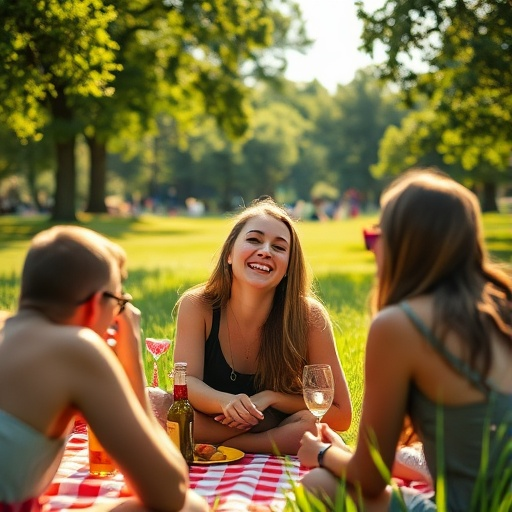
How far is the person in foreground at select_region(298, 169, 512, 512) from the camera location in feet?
Answer: 9.74

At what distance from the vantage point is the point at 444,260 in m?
2.98

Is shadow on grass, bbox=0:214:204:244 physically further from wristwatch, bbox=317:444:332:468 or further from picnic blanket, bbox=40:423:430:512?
wristwatch, bbox=317:444:332:468

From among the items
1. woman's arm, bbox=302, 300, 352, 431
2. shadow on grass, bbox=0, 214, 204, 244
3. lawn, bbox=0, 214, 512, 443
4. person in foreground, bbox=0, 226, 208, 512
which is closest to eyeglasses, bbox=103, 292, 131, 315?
person in foreground, bbox=0, 226, 208, 512

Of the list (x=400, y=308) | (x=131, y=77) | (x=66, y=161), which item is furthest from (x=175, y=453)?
(x=66, y=161)

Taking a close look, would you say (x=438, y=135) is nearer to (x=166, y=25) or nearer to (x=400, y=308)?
(x=166, y=25)

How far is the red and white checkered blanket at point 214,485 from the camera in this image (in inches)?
158

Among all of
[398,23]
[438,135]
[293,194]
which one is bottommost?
[293,194]

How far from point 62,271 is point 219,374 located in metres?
2.33

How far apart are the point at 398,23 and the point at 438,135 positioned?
1403cm

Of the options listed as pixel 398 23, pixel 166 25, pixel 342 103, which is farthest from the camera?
pixel 342 103

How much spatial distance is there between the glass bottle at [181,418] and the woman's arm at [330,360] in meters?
0.86

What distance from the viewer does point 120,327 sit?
3.59 m

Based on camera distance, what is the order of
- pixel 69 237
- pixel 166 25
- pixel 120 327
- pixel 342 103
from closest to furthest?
1. pixel 69 237
2. pixel 120 327
3. pixel 166 25
4. pixel 342 103

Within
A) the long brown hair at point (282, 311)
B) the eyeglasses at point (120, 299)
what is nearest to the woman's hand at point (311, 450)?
the eyeglasses at point (120, 299)
